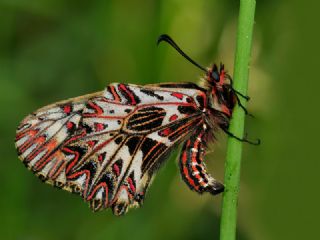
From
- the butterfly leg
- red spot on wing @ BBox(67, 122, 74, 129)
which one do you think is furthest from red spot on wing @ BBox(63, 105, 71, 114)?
the butterfly leg

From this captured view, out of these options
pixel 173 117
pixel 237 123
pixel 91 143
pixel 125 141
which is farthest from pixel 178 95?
pixel 237 123

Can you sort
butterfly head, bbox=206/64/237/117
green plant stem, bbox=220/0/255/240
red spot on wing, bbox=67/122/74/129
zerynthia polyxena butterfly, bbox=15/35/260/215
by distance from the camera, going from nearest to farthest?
green plant stem, bbox=220/0/255/240 < butterfly head, bbox=206/64/237/117 < zerynthia polyxena butterfly, bbox=15/35/260/215 < red spot on wing, bbox=67/122/74/129

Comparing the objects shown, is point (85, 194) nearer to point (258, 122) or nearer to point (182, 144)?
point (182, 144)

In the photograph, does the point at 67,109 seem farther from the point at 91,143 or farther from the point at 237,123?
the point at 237,123

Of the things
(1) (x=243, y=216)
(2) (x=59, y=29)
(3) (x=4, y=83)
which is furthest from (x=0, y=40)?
(1) (x=243, y=216)

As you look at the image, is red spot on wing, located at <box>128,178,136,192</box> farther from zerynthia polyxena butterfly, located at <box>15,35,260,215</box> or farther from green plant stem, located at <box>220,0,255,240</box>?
green plant stem, located at <box>220,0,255,240</box>

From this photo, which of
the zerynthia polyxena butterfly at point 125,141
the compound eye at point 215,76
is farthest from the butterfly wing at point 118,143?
the compound eye at point 215,76
